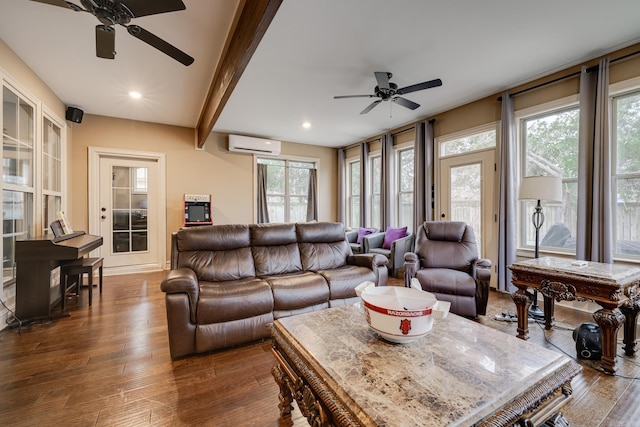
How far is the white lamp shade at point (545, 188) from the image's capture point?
2561mm

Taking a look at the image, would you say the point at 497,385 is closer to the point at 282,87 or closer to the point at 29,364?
the point at 29,364

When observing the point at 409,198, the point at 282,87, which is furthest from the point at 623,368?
the point at 282,87

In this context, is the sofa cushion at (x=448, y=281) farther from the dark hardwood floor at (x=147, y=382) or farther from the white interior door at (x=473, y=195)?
the white interior door at (x=473, y=195)

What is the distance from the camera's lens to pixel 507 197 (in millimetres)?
3527

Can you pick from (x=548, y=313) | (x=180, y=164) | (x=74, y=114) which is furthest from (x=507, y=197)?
(x=74, y=114)

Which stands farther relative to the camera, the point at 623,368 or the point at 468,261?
Result: the point at 468,261

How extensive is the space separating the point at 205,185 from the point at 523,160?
526cm

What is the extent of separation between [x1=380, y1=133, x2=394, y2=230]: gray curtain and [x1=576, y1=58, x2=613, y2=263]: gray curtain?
9.31 ft

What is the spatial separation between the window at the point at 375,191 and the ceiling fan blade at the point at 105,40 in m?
4.77

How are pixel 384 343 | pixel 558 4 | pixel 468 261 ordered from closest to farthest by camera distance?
pixel 384 343, pixel 558 4, pixel 468 261

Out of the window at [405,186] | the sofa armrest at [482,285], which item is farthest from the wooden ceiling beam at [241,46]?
the window at [405,186]

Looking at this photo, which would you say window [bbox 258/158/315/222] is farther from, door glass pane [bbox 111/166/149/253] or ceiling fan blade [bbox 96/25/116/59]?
ceiling fan blade [bbox 96/25/116/59]

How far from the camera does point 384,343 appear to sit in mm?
1129

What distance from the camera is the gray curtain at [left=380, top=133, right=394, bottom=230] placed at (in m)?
5.40
